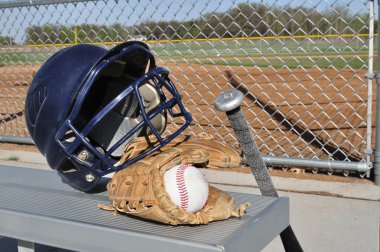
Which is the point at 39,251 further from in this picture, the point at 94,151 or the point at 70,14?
the point at 70,14

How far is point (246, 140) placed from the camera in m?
2.03

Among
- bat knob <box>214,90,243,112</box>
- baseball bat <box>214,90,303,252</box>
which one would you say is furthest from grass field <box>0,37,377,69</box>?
bat knob <box>214,90,243,112</box>

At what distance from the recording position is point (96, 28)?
6.74 meters

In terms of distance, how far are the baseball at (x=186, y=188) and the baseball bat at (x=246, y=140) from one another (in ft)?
0.74

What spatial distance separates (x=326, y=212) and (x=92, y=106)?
6.04 ft

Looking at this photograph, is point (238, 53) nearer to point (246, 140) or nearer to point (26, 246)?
point (26, 246)

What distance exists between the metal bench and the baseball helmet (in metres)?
0.16

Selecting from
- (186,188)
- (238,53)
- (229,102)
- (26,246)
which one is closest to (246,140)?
(229,102)

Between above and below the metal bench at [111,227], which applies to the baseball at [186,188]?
above

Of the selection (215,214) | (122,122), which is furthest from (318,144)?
(215,214)

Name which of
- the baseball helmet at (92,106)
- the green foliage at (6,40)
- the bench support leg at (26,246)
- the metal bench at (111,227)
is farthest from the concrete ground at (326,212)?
the green foliage at (6,40)

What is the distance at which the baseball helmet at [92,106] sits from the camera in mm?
2010

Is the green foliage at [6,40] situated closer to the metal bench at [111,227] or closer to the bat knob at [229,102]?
the metal bench at [111,227]

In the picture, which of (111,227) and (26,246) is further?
(26,246)
